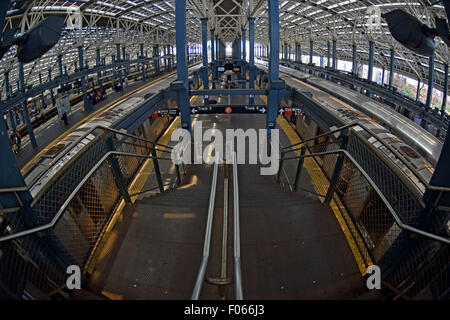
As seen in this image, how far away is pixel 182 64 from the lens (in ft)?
30.7

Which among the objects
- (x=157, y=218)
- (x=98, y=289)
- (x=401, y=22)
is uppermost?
(x=401, y=22)

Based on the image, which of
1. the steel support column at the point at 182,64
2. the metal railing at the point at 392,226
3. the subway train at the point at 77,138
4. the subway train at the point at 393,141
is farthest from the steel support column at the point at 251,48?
the metal railing at the point at 392,226

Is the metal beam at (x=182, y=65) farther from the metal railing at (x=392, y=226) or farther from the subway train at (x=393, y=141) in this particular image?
the metal railing at (x=392, y=226)

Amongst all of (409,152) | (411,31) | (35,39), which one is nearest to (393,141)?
(409,152)

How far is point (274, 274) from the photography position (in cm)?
287

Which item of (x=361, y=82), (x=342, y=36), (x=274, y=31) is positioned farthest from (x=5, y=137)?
(x=342, y=36)

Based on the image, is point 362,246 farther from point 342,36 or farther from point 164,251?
point 342,36

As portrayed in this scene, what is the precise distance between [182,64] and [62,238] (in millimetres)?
7757

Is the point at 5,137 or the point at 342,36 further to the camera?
the point at 342,36

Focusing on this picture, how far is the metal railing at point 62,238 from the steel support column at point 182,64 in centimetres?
572

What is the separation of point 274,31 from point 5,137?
8.89 m

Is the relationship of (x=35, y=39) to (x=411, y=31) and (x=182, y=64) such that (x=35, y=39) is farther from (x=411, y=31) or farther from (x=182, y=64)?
(x=182, y=64)
